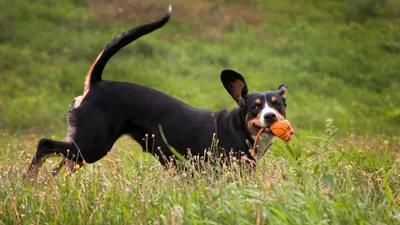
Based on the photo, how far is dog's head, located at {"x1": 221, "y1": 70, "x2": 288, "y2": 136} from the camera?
6.45 meters

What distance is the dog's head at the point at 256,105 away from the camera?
6445mm

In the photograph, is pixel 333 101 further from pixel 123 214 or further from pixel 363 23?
pixel 123 214

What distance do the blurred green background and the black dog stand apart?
651 centimetres

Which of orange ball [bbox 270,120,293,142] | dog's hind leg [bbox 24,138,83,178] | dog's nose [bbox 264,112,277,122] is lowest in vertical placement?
dog's hind leg [bbox 24,138,83,178]

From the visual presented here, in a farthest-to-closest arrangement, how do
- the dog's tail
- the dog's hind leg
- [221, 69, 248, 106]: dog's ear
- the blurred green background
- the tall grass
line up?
1. the blurred green background
2. the dog's tail
3. [221, 69, 248, 106]: dog's ear
4. the dog's hind leg
5. the tall grass

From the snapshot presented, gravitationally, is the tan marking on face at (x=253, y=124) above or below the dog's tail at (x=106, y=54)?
below

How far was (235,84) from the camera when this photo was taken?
6.93 m

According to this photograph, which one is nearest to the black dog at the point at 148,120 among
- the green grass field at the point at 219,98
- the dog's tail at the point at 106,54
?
the dog's tail at the point at 106,54

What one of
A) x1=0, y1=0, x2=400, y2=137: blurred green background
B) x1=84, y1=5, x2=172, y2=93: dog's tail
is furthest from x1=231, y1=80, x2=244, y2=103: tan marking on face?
x1=0, y1=0, x2=400, y2=137: blurred green background

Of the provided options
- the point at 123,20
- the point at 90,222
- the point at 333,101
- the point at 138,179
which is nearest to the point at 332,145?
the point at 138,179

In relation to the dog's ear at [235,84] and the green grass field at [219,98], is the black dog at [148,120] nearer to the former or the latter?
the dog's ear at [235,84]

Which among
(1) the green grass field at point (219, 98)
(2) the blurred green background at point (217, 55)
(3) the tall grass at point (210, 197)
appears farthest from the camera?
(2) the blurred green background at point (217, 55)

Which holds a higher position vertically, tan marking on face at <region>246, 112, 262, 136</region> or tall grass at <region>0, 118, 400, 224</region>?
tan marking on face at <region>246, 112, 262, 136</region>

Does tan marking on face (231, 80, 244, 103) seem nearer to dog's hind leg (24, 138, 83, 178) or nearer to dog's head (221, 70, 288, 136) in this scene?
dog's head (221, 70, 288, 136)
